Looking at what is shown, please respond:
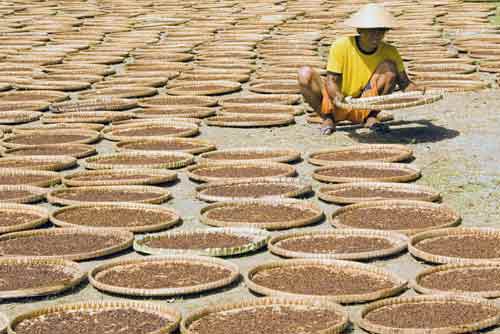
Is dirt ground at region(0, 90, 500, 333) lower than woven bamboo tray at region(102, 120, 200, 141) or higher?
lower

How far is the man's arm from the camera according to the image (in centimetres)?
729

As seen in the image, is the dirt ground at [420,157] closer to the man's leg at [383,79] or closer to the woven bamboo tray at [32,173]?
the man's leg at [383,79]

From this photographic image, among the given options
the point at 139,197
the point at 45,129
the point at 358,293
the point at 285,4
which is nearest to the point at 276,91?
the point at 45,129

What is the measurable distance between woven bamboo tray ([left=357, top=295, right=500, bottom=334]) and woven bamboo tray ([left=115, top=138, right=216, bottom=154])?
A: 3227mm

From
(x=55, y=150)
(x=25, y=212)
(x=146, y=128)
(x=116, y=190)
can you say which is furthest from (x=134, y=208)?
(x=146, y=128)

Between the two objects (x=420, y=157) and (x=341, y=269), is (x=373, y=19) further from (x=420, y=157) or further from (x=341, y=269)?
(x=341, y=269)

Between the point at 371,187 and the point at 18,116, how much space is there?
363cm

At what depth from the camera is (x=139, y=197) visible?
6129mm

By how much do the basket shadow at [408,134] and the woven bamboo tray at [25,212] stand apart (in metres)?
2.55

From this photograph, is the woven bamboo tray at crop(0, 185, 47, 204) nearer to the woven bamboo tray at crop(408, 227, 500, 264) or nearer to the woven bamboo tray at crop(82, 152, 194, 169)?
the woven bamboo tray at crop(82, 152, 194, 169)

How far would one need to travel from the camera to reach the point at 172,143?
24.8 feet

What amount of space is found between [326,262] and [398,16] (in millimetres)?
11369

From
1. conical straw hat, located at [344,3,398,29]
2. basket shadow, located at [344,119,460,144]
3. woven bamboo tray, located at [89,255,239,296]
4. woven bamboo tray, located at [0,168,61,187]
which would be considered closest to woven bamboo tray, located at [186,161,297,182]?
woven bamboo tray, located at [0,168,61,187]

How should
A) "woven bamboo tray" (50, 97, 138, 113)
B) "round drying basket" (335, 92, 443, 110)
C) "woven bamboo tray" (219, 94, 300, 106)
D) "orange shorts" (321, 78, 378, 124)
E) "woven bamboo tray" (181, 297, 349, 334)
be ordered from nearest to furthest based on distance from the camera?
"woven bamboo tray" (181, 297, 349, 334) → "round drying basket" (335, 92, 443, 110) → "orange shorts" (321, 78, 378, 124) → "woven bamboo tray" (50, 97, 138, 113) → "woven bamboo tray" (219, 94, 300, 106)
